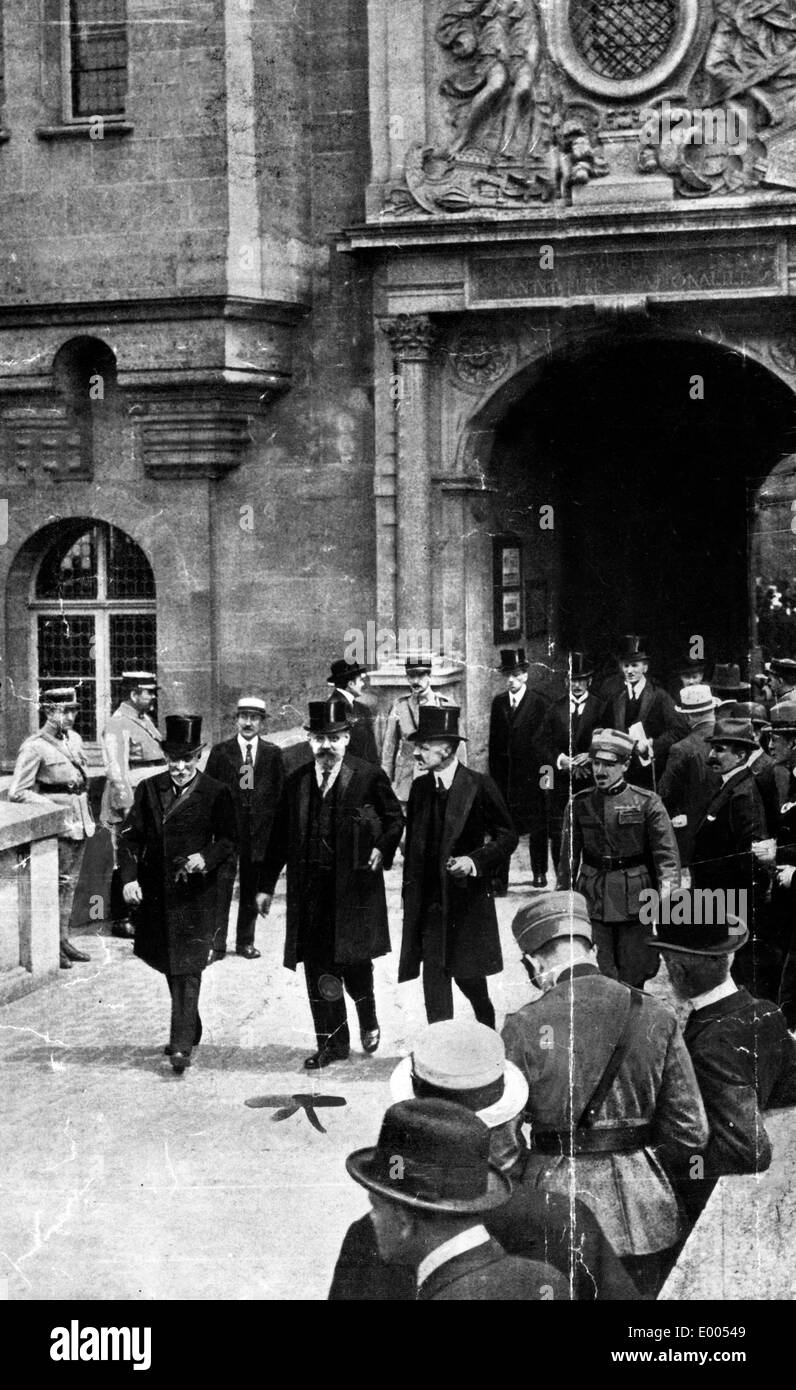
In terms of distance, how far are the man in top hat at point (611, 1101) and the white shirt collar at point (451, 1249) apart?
1.71m

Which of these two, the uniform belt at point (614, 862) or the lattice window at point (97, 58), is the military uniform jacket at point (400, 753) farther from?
the lattice window at point (97, 58)

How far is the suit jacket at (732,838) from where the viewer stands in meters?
11.8

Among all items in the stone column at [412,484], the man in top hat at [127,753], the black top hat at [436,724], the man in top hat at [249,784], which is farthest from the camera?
the stone column at [412,484]

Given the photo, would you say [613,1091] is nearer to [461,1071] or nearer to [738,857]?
[461,1071]

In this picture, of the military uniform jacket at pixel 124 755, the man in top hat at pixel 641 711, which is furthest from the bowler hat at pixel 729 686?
the military uniform jacket at pixel 124 755

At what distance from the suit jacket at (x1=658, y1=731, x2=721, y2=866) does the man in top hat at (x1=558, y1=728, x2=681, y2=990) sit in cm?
245

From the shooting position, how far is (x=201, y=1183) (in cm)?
955

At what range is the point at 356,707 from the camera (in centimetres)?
1571

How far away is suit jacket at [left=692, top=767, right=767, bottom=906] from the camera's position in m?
11.8

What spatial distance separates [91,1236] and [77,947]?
566 centimetres

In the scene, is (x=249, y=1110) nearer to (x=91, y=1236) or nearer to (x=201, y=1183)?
(x=201, y=1183)

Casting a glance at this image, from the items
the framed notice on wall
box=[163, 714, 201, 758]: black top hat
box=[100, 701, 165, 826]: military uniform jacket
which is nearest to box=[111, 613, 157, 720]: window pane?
the framed notice on wall

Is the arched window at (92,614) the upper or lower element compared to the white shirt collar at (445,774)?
upper
